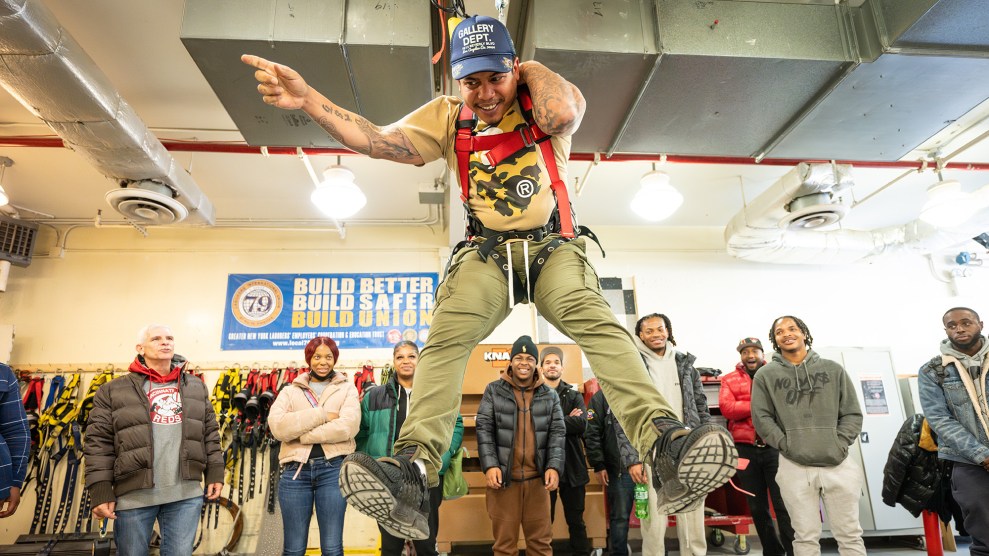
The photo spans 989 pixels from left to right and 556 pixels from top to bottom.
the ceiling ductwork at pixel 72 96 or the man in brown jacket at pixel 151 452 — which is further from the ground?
the ceiling ductwork at pixel 72 96

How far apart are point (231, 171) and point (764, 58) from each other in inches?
204

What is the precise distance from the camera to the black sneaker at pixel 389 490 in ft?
4.71

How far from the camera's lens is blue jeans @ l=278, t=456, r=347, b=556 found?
3.26 m

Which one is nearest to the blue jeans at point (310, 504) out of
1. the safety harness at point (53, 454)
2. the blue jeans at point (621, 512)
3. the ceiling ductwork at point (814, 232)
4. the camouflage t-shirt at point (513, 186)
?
the blue jeans at point (621, 512)

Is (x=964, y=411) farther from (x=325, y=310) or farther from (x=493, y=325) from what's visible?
(x=325, y=310)

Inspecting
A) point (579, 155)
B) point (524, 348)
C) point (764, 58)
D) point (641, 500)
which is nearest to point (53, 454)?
point (524, 348)

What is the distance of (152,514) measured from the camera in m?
3.18

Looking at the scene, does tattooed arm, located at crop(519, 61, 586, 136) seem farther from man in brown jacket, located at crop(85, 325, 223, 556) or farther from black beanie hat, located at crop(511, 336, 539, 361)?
man in brown jacket, located at crop(85, 325, 223, 556)

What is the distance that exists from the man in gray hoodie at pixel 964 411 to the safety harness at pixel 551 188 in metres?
2.97

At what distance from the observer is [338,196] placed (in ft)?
16.6

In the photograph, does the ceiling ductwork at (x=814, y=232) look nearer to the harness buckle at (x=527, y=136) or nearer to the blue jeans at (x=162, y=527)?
the harness buckle at (x=527, y=136)

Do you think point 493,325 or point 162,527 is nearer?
point 493,325

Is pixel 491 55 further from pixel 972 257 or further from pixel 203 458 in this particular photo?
pixel 972 257

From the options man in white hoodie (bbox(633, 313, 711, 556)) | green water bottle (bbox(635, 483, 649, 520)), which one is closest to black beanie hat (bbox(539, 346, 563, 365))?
man in white hoodie (bbox(633, 313, 711, 556))
